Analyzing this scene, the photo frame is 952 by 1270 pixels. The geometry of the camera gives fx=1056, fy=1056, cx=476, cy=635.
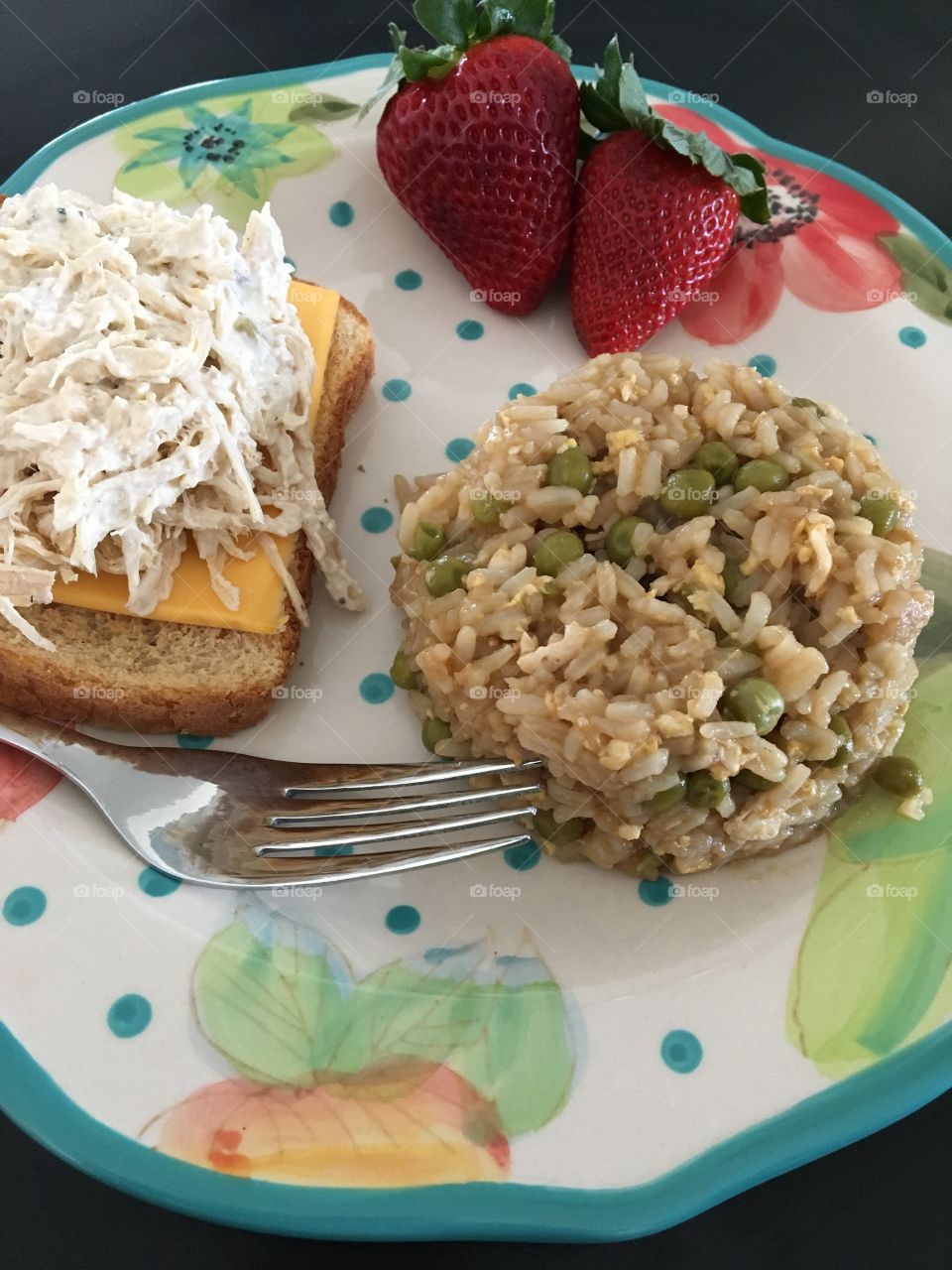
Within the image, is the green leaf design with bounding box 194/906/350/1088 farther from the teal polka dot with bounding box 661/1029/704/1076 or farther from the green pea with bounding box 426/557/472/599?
the green pea with bounding box 426/557/472/599

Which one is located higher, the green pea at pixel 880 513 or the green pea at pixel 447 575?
the green pea at pixel 880 513

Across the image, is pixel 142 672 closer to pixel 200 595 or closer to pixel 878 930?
pixel 200 595

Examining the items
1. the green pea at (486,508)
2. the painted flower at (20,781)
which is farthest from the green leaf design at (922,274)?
the painted flower at (20,781)

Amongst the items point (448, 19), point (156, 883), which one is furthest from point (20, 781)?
point (448, 19)

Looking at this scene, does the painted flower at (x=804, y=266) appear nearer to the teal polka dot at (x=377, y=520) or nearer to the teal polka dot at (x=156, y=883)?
the teal polka dot at (x=377, y=520)

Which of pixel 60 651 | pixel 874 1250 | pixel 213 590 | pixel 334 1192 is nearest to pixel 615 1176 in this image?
pixel 334 1192

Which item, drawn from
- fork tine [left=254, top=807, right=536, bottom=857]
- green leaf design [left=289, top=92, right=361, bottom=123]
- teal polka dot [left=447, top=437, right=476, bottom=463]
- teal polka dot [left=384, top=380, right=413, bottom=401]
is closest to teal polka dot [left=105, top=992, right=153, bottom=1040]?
fork tine [left=254, top=807, right=536, bottom=857]
